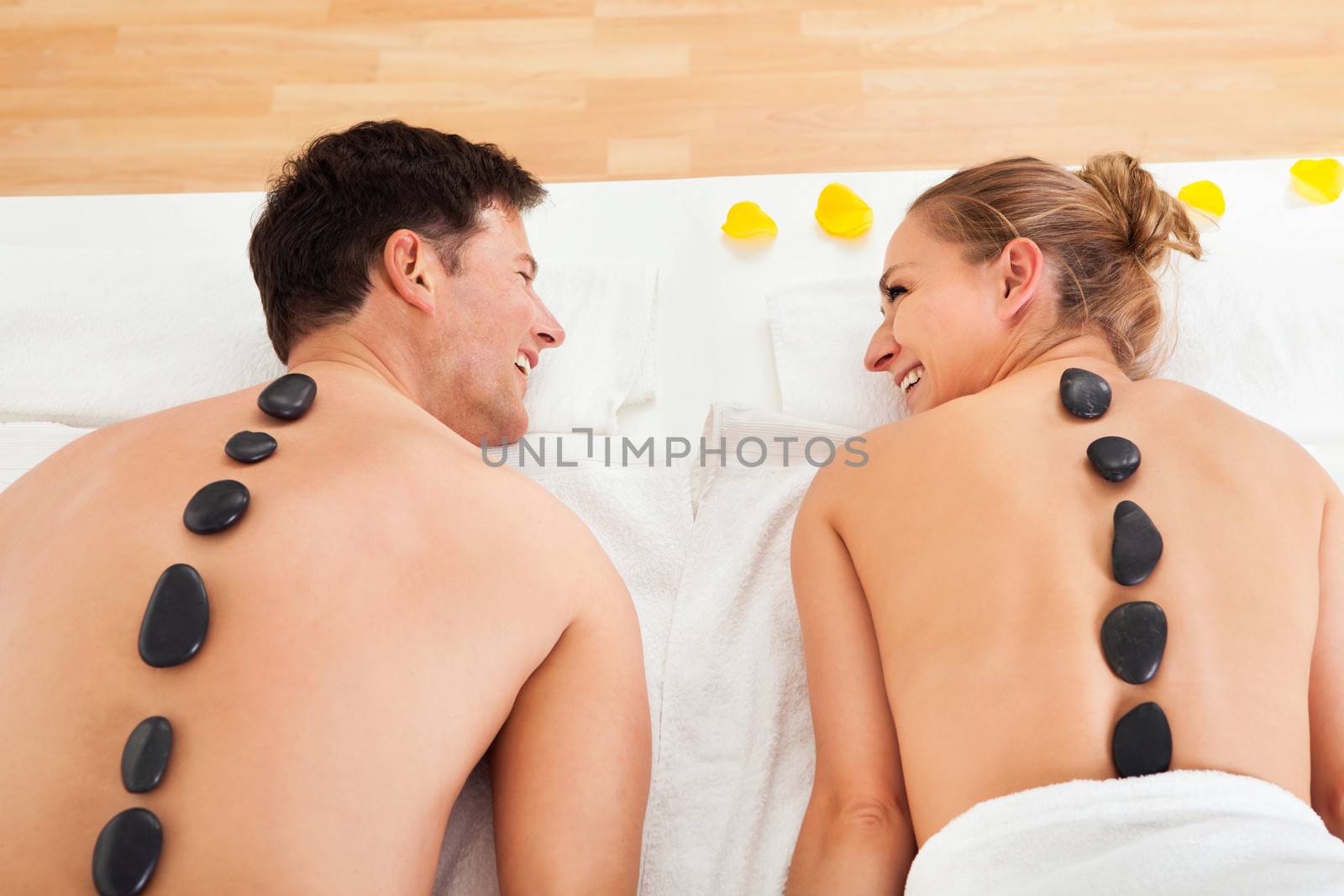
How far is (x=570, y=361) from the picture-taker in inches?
66.5

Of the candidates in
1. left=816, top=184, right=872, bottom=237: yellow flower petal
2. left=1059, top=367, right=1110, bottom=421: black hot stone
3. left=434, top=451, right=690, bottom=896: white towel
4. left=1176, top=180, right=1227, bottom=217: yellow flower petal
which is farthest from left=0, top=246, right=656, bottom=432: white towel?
left=1176, top=180, right=1227, bottom=217: yellow flower petal

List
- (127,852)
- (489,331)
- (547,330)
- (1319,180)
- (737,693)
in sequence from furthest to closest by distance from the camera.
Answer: (1319,180)
(547,330)
(489,331)
(737,693)
(127,852)

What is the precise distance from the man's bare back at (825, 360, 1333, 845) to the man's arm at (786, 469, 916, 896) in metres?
0.03

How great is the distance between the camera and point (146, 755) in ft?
2.77

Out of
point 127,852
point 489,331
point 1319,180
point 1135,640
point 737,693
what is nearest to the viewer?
point 127,852

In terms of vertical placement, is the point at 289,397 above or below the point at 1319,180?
below

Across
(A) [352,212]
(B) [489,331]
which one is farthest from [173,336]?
(B) [489,331]

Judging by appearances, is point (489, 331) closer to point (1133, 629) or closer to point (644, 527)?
point (644, 527)

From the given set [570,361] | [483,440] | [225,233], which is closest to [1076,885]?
[483,440]

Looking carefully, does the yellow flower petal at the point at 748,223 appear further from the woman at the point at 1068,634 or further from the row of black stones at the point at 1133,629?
the row of black stones at the point at 1133,629

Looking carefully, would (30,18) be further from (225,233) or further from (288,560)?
(288,560)

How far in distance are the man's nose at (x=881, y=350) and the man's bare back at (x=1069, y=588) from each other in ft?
1.09

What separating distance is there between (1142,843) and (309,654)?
2.37 ft

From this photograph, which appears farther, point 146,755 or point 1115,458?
point 1115,458
